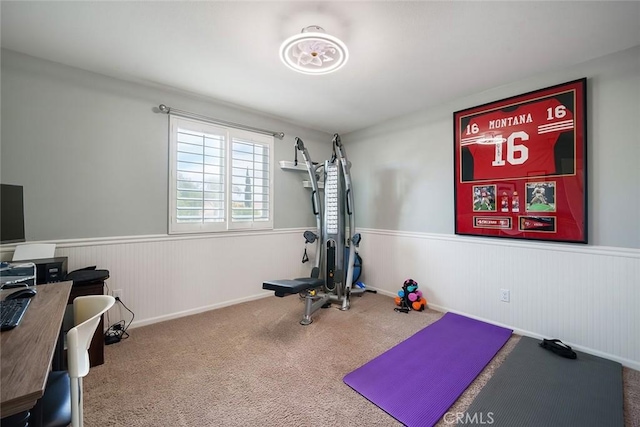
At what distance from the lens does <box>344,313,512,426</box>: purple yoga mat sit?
5.41ft

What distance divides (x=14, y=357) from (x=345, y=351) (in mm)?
2003

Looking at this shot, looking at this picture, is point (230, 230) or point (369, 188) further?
point (369, 188)

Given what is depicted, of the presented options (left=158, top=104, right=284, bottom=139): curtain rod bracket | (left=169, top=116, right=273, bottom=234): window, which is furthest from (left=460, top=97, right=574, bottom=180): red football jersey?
(left=169, top=116, right=273, bottom=234): window

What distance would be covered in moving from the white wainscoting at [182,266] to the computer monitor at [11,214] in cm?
35

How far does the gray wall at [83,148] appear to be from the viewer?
2.20m

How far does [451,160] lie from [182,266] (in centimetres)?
336

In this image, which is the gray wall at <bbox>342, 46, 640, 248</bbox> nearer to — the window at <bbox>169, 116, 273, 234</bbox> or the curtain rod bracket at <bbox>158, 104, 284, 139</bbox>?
the curtain rod bracket at <bbox>158, 104, 284, 139</bbox>

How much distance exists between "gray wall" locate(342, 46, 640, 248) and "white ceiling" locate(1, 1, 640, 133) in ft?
0.63

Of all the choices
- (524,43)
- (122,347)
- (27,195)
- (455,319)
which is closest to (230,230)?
(122,347)

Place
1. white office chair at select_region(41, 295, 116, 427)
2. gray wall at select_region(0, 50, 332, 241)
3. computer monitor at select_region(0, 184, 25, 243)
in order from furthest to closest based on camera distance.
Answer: gray wall at select_region(0, 50, 332, 241), computer monitor at select_region(0, 184, 25, 243), white office chair at select_region(41, 295, 116, 427)

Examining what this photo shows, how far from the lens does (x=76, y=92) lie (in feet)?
7.93

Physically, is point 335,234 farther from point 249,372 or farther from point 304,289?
point 249,372

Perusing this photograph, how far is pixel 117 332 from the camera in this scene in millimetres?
2508

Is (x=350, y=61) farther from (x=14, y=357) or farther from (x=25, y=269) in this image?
(x=25, y=269)
